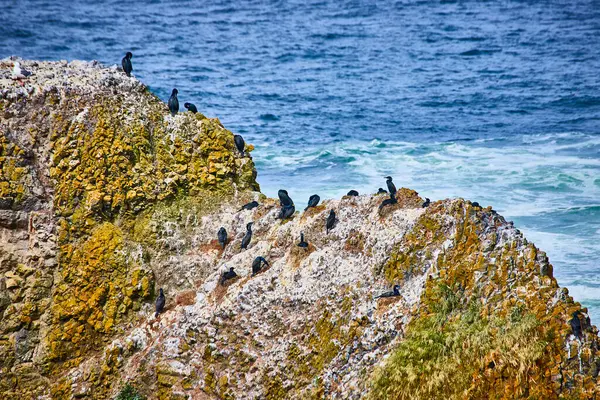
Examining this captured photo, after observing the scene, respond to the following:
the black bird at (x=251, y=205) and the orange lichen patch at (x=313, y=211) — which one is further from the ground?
the orange lichen patch at (x=313, y=211)

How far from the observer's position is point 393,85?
5019cm

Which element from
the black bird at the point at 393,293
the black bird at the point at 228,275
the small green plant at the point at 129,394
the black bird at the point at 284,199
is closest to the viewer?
the black bird at the point at 393,293

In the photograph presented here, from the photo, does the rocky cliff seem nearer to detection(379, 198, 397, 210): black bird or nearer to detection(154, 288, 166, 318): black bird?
detection(379, 198, 397, 210): black bird

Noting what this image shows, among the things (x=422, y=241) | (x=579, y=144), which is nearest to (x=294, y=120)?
(x=579, y=144)

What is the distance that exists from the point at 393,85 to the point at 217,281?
Result: 3807 centimetres

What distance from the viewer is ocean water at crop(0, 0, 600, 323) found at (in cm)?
3191

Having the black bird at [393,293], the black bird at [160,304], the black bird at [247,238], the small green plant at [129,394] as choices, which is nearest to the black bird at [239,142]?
the black bird at [247,238]

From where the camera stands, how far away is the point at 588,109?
43938 millimetres

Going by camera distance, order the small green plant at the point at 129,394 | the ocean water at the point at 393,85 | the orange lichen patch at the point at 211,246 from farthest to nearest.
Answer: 1. the ocean water at the point at 393,85
2. the orange lichen patch at the point at 211,246
3. the small green plant at the point at 129,394

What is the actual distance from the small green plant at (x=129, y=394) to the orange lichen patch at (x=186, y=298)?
6.13 feet

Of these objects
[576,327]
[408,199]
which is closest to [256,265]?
[408,199]

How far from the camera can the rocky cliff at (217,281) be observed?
11.3m

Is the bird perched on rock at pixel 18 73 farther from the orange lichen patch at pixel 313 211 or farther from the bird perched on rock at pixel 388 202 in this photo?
the bird perched on rock at pixel 388 202

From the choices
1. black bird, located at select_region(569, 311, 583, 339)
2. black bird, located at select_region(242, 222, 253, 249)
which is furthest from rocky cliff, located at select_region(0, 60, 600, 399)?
black bird, located at select_region(242, 222, 253, 249)
